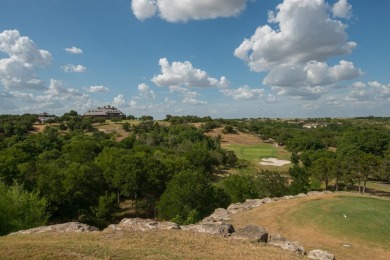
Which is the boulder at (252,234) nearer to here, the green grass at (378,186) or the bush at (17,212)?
the bush at (17,212)

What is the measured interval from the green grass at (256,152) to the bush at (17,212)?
75.1 meters

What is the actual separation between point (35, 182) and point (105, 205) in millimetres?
12276

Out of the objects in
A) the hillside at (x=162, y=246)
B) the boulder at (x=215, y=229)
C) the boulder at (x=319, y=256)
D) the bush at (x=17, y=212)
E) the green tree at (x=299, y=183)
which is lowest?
the green tree at (x=299, y=183)

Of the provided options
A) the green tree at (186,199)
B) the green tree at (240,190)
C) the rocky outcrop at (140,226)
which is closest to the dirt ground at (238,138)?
the green tree at (240,190)

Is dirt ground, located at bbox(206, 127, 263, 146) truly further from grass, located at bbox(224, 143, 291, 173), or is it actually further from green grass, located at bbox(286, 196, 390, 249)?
green grass, located at bbox(286, 196, 390, 249)

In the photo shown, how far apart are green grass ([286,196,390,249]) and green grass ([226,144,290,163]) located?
6683cm

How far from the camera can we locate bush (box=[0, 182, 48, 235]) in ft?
89.6

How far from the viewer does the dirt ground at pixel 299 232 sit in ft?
68.8

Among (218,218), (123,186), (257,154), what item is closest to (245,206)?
(218,218)

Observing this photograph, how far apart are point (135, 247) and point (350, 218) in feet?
64.7

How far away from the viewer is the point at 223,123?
16700 centimetres

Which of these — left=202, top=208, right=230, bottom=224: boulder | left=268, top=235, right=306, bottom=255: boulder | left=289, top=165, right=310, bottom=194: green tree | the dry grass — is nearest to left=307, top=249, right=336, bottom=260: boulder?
left=268, top=235, right=306, bottom=255: boulder

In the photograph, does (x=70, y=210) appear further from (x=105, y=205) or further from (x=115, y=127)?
(x=115, y=127)

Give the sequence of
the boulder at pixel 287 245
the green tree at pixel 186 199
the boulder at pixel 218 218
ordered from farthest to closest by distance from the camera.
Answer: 1. the green tree at pixel 186 199
2. the boulder at pixel 218 218
3. the boulder at pixel 287 245
